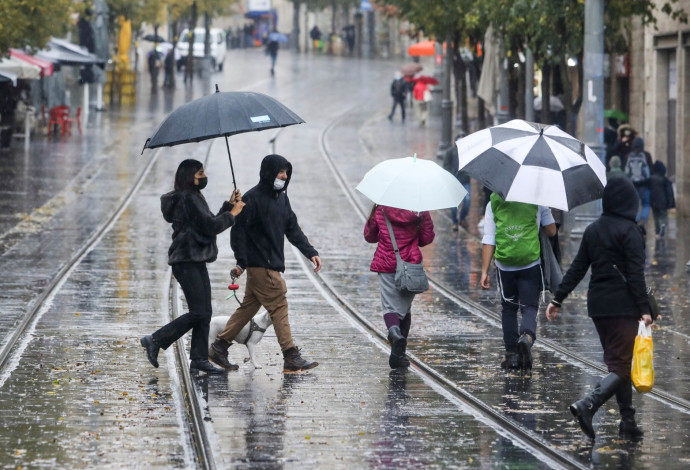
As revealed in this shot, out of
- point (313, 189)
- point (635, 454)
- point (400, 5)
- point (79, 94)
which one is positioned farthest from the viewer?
point (79, 94)

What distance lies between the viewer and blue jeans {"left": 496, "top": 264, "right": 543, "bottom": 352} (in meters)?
10.6

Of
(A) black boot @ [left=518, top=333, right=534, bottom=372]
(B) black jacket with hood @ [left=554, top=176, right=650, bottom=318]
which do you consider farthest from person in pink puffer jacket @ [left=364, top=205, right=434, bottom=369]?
(B) black jacket with hood @ [left=554, top=176, right=650, bottom=318]

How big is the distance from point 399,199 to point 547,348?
241cm

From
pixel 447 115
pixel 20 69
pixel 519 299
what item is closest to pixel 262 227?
pixel 519 299

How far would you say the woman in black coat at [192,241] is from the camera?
33.2ft

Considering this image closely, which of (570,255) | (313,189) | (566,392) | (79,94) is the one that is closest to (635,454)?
(566,392)

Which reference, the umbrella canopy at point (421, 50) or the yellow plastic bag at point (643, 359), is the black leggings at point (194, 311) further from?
the umbrella canopy at point (421, 50)

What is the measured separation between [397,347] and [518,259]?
111 centimetres

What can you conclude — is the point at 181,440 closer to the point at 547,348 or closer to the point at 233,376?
the point at 233,376

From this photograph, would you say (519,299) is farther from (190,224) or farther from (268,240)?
(190,224)

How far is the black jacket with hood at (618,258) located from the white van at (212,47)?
5307 centimetres

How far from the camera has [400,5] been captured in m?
33.2

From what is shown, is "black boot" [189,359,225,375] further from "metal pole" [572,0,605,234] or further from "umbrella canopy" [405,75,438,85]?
"umbrella canopy" [405,75,438,85]

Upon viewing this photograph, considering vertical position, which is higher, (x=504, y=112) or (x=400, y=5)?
(x=400, y=5)
